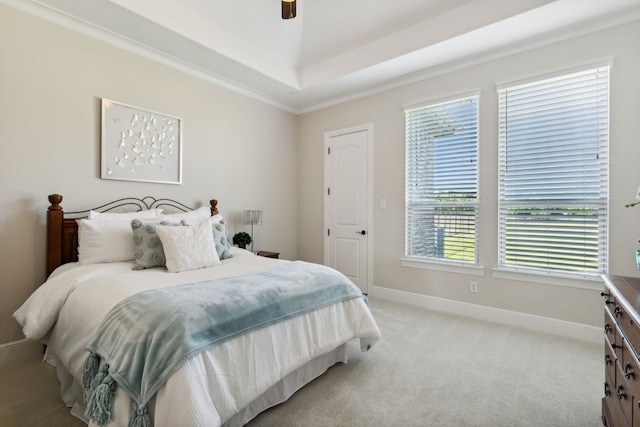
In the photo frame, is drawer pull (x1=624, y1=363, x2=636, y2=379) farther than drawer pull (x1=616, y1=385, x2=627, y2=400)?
No

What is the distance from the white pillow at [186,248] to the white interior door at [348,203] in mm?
2197

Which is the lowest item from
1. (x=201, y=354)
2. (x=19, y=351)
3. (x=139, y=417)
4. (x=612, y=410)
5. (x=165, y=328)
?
(x=19, y=351)

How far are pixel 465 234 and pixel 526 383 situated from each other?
1.65m

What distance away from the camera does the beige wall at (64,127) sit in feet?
7.92

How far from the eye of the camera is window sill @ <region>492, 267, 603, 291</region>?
274 centimetres

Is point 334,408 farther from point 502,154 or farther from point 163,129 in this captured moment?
point 163,129

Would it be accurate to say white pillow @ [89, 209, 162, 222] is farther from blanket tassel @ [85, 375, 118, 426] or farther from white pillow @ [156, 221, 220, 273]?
blanket tassel @ [85, 375, 118, 426]

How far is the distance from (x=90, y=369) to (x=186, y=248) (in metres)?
1.06

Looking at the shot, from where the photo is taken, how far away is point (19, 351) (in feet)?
8.02

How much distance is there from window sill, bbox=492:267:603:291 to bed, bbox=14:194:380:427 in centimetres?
174

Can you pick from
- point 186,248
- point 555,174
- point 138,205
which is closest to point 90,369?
point 186,248

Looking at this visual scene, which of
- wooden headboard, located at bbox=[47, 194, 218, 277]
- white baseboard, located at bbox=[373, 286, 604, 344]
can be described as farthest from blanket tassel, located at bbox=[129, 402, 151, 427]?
white baseboard, located at bbox=[373, 286, 604, 344]

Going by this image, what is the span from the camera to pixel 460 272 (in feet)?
11.4

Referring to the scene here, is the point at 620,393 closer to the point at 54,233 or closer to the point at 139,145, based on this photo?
the point at 54,233
